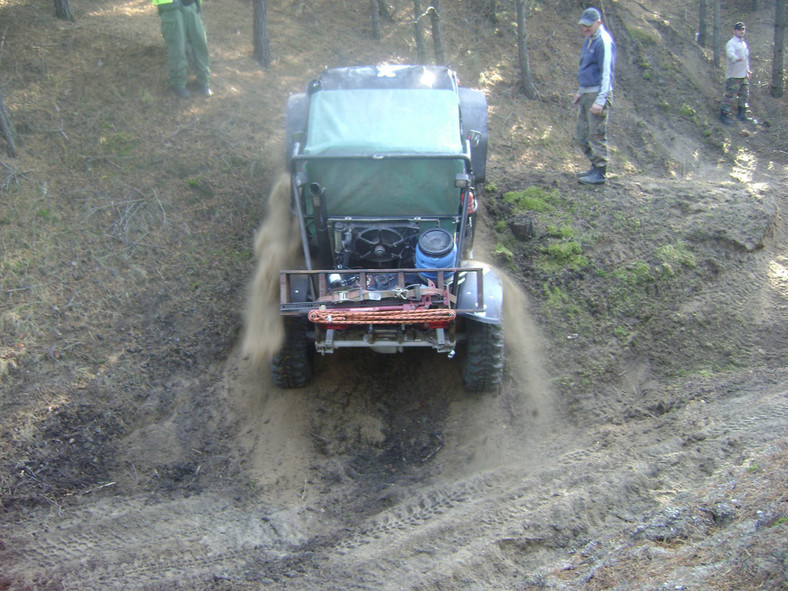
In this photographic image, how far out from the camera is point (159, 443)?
5.54 m

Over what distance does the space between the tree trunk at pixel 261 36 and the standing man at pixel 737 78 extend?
7.86 metres

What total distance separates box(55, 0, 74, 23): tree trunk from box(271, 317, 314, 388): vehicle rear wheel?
22.9ft

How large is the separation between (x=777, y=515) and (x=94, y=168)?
7253 mm

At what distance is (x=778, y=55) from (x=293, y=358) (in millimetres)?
11940

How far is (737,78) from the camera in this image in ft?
39.8

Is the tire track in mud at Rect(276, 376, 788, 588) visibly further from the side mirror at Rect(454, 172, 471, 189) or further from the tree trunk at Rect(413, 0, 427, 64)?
the tree trunk at Rect(413, 0, 427, 64)

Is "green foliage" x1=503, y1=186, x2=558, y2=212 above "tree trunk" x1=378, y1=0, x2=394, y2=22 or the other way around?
the other way around

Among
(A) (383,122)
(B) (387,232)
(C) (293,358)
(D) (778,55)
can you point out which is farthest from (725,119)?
(C) (293,358)

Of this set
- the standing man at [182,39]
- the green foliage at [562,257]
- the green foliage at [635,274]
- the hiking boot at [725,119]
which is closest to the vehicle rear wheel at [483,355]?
the green foliage at [562,257]

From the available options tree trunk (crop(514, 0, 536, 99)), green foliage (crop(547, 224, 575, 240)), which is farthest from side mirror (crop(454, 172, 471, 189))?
tree trunk (crop(514, 0, 536, 99))

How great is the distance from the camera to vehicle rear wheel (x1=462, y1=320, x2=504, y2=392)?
5574 millimetres

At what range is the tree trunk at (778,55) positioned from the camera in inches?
507

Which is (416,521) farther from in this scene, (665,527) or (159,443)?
(159,443)

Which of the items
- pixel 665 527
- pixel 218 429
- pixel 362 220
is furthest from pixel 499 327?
pixel 218 429
